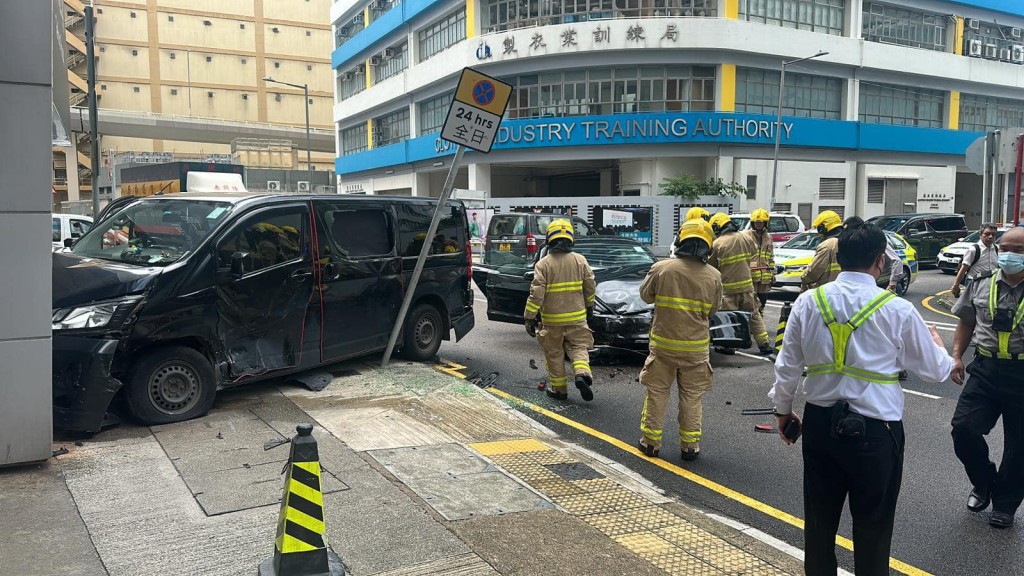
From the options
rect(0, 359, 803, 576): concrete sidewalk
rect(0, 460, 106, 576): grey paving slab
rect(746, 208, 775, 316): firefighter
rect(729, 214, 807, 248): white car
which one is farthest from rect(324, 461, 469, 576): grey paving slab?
rect(729, 214, 807, 248): white car

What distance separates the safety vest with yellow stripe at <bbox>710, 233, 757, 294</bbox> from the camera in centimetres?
1018

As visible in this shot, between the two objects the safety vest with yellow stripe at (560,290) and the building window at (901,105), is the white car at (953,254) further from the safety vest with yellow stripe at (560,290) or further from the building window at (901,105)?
the building window at (901,105)

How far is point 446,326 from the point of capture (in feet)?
31.3

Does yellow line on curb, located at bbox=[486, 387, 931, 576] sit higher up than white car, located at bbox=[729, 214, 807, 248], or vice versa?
white car, located at bbox=[729, 214, 807, 248]

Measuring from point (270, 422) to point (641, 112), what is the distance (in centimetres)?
2986

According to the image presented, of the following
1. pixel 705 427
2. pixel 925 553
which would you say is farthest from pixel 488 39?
pixel 925 553

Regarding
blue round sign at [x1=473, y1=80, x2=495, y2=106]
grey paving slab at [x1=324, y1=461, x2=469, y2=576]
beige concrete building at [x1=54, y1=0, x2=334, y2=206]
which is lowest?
grey paving slab at [x1=324, y1=461, x2=469, y2=576]

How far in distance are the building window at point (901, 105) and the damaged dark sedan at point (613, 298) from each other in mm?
31981

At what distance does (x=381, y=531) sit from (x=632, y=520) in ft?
4.88

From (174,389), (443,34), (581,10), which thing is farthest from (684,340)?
(443,34)

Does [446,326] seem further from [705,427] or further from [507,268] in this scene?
[705,427]

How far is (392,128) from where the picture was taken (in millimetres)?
48875

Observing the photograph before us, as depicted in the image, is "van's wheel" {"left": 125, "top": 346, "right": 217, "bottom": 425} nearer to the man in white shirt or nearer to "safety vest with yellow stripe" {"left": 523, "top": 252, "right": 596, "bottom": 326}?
"safety vest with yellow stripe" {"left": 523, "top": 252, "right": 596, "bottom": 326}

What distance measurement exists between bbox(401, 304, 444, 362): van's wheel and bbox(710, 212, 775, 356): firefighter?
3774mm
